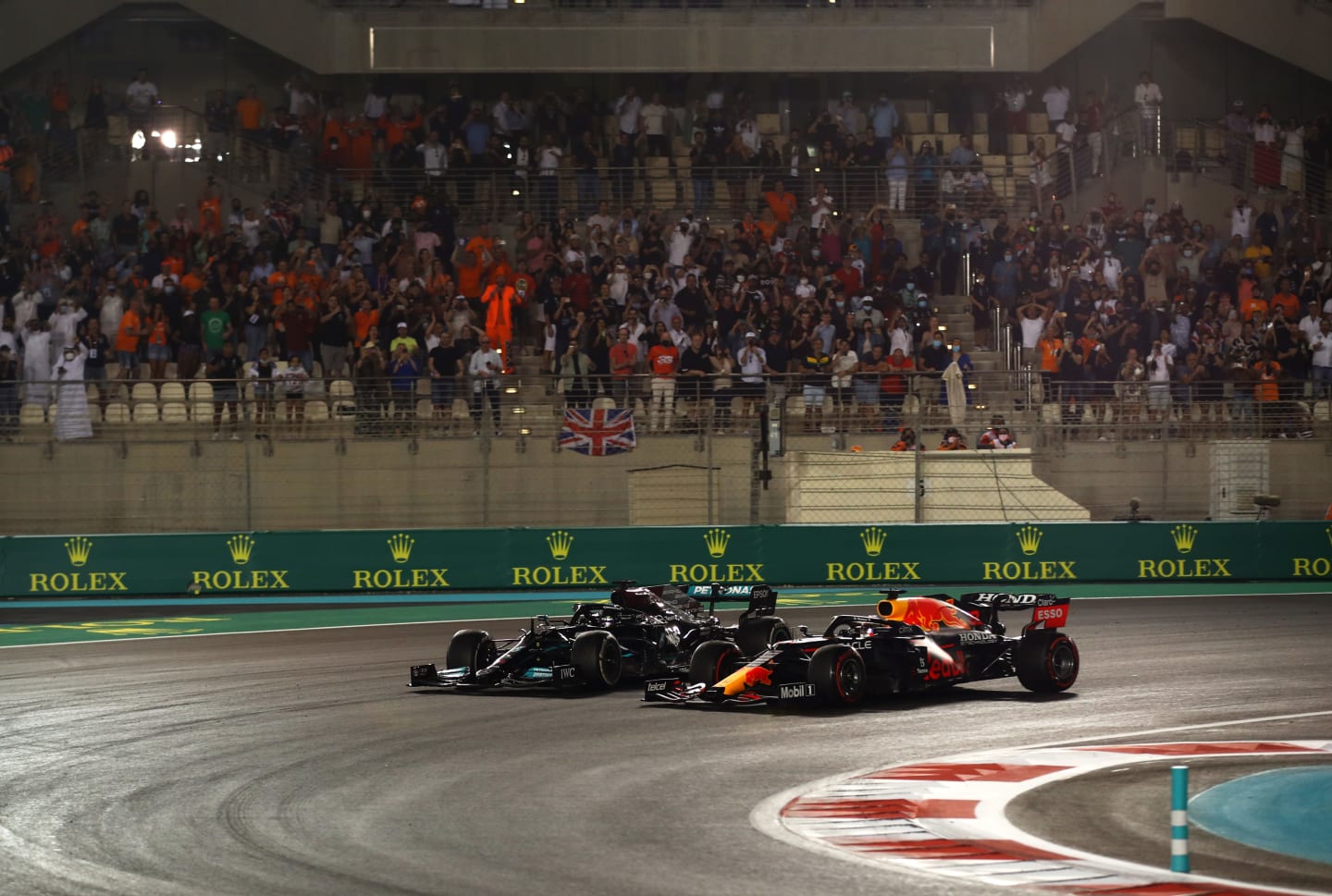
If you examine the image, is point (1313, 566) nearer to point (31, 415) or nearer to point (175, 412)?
point (175, 412)

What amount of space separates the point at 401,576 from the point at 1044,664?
12658 millimetres

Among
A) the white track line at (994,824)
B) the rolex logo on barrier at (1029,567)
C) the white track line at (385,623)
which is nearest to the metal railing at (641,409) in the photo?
the rolex logo on barrier at (1029,567)

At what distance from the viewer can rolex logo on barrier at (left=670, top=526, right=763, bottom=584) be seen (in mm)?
25375

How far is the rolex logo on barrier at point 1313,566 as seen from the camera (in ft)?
84.6

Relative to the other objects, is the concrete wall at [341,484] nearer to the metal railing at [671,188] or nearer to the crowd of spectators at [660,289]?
the crowd of spectators at [660,289]

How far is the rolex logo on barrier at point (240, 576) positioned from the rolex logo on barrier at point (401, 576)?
1065 millimetres

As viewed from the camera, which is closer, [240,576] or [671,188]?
[240,576]

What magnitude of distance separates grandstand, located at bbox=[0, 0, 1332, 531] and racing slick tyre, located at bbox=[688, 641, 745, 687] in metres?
11.2

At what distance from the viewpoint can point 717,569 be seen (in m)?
25.5

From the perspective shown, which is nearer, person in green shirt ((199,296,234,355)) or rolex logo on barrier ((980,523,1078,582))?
rolex logo on barrier ((980,523,1078,582))

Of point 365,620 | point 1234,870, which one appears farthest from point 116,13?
point 1234,870

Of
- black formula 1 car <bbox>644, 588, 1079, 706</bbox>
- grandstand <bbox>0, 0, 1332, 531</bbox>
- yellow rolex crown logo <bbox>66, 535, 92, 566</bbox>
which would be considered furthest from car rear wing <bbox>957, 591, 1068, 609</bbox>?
yellow rolex crown logo <bbox>66, 535, 92, 566</bbox>

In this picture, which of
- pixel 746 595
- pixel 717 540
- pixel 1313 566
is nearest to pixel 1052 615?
pixel 746 595

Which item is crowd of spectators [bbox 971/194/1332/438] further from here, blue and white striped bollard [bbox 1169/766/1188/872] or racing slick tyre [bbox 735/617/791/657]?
blue and white striped bollard [bbox 1169/766/1188/872]
